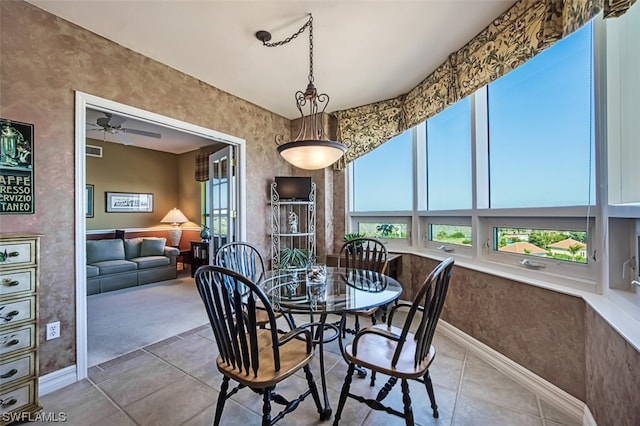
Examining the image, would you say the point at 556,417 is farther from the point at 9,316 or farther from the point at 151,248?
the point at 151,248

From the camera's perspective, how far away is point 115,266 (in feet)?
14.4

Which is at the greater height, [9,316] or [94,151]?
[94,151]

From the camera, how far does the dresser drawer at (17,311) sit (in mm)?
1544

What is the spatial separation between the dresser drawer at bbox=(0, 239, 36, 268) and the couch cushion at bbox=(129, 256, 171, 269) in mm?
3405

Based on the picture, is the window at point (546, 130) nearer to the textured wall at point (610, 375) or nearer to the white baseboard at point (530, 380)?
the textured wall at point (610, 375)

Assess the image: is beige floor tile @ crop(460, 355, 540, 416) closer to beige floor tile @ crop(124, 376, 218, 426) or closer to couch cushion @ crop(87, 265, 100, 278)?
beige floor tile @ crop(124, 376, 218, 426)

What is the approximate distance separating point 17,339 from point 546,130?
3600mm

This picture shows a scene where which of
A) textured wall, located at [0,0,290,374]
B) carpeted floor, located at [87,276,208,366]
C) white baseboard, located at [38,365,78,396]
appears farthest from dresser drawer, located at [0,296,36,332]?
carpeted floor, located at [87,276,208,366]

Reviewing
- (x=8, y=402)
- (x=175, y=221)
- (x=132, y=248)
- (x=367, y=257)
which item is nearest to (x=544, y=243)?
(x=367, y=257)

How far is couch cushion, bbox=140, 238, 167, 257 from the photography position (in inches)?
201

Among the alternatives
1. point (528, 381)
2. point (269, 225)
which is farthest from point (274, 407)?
point (269, 225)

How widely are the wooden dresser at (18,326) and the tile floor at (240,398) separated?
0.20 m

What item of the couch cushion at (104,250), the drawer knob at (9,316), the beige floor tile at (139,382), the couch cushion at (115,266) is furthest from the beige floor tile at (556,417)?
the couch cushion at (104,250)

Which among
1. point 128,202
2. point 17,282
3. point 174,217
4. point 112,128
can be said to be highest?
point 112,128
